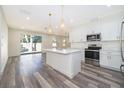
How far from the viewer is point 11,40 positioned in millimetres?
7539

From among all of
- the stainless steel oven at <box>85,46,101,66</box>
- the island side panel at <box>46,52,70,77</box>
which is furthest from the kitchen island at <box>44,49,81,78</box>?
the stainless steel oven at <box>85,46,101,66</box>

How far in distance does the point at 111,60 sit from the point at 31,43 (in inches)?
327

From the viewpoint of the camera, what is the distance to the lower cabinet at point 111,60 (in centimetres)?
380

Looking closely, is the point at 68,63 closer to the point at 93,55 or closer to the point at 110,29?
the point at 93,55

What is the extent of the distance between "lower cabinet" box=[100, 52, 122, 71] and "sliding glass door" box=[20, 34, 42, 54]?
25.0ft

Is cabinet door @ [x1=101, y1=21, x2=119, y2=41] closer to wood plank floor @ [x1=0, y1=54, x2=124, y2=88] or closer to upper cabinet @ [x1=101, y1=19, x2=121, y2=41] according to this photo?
upper cabinet @ [x1=101, y1=19, x2=121, y2=41]

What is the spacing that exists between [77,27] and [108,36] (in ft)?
8.07

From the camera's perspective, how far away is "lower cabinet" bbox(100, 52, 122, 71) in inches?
150

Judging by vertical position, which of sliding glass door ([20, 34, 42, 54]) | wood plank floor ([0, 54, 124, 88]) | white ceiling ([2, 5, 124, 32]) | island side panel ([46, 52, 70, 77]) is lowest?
wood plank floor ([0, 54, 124, 88])
